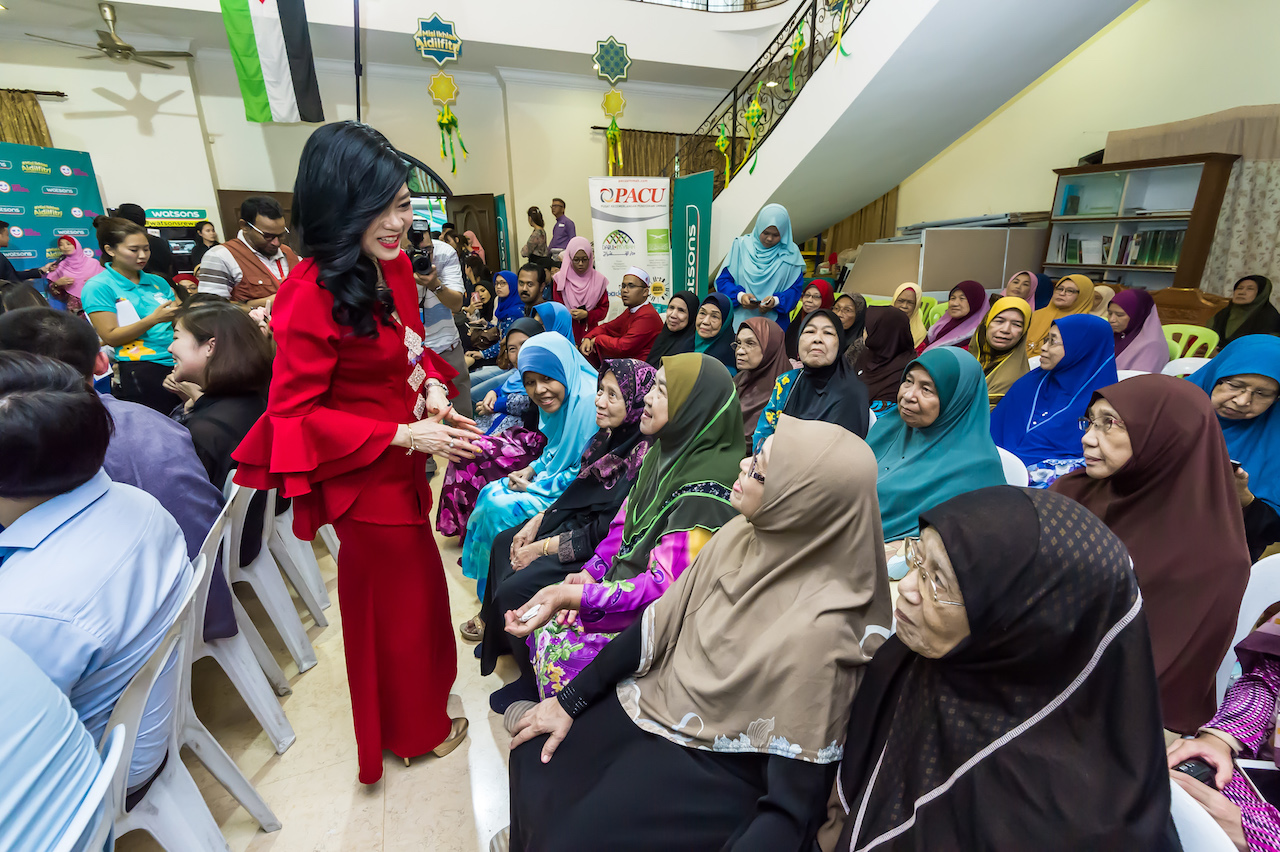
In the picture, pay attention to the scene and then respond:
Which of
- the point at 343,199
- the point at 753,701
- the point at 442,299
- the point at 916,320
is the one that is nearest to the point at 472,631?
the point at 442,299

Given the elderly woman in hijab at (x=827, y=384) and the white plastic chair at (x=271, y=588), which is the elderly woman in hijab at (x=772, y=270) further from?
the white plastic chair at (x=271, y=588)

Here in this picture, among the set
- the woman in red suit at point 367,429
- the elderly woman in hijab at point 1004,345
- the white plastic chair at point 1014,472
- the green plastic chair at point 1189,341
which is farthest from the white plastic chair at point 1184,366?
the woman in red suit at point 367,429

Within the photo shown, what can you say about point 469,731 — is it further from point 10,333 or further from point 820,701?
point 10,333

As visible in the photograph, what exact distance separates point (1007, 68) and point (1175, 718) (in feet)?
20.0

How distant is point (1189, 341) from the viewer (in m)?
4.05

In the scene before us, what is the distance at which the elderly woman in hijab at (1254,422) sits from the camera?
2107mm

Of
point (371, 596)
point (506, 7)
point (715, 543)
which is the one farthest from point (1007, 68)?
point (371, 596)

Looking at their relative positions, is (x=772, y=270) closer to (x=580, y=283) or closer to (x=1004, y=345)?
(x=580, y=283)

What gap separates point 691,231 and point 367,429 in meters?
6.08

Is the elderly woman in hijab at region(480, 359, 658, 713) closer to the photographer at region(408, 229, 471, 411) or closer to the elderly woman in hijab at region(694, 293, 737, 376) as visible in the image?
the photographer at region(408, 229, 471, 411)

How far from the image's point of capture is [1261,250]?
489cm

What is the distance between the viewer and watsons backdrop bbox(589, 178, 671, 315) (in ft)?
20.8

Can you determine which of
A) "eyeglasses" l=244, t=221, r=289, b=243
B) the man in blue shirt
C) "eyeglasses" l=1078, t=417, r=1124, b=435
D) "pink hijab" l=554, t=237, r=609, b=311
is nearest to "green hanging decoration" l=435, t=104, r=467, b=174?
"pink hijab" l=554, t=237, r=609, b=311

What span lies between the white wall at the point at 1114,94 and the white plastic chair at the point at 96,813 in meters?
8.01
